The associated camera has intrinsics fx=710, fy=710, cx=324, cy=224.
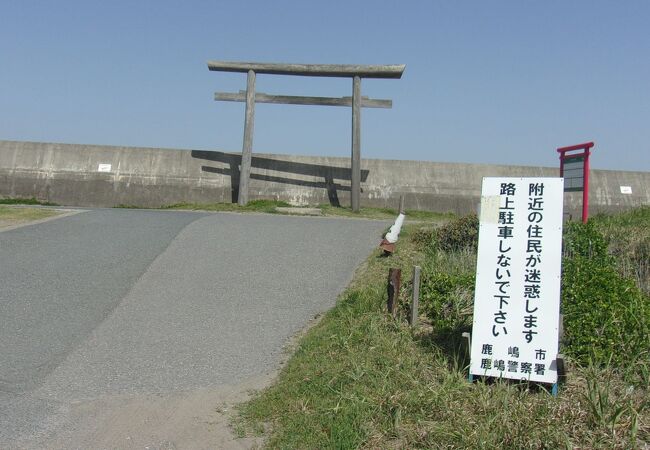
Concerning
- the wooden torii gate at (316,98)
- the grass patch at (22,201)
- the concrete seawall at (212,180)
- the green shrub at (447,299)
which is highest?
the wooden torii gate at (316,98)

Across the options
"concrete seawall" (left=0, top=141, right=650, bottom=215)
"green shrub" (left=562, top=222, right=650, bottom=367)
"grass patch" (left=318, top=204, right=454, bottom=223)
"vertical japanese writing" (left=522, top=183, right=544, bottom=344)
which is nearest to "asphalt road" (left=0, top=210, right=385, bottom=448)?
"vertical japanese writing" (left=522, top=183, right=544, bottom=344)

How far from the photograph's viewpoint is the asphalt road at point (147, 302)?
21.3 feet

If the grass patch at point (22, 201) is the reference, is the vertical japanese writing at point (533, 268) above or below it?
below

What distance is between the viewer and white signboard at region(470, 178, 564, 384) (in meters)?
5.23

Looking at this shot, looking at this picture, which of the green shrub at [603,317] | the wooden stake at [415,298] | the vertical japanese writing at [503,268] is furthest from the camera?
the wooden stake at [415,298]

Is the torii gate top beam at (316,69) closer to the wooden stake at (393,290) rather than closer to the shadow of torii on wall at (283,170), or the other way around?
the shadow of torii on wall at (283,170)

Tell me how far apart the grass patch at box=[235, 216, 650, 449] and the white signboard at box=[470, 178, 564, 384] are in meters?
0.23

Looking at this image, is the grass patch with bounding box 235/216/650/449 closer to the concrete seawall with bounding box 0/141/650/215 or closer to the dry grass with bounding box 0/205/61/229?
the dry grass with bounding box 0/205/61/229

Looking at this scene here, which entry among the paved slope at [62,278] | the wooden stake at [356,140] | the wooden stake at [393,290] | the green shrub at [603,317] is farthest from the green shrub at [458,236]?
the wooden stake at [356,140]

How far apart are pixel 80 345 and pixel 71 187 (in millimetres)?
14525

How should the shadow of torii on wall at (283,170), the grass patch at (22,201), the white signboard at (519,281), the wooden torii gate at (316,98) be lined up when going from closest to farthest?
1. the white signboard at (519,281)
2. the wooden torii gate at (316,98)
3. the grass patch at (22,201)
4. the shadow of torii on wall at (283,170)

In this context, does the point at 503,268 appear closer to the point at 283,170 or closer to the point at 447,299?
the point at 447,299

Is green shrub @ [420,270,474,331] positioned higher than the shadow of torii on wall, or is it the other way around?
the shadow of torii on wall

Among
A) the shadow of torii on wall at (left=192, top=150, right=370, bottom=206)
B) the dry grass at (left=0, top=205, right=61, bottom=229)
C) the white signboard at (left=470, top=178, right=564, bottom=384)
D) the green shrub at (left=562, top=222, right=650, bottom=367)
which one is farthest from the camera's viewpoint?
the shadow of torii on wall at (left=192, top=150, right=370, bottom=206)
